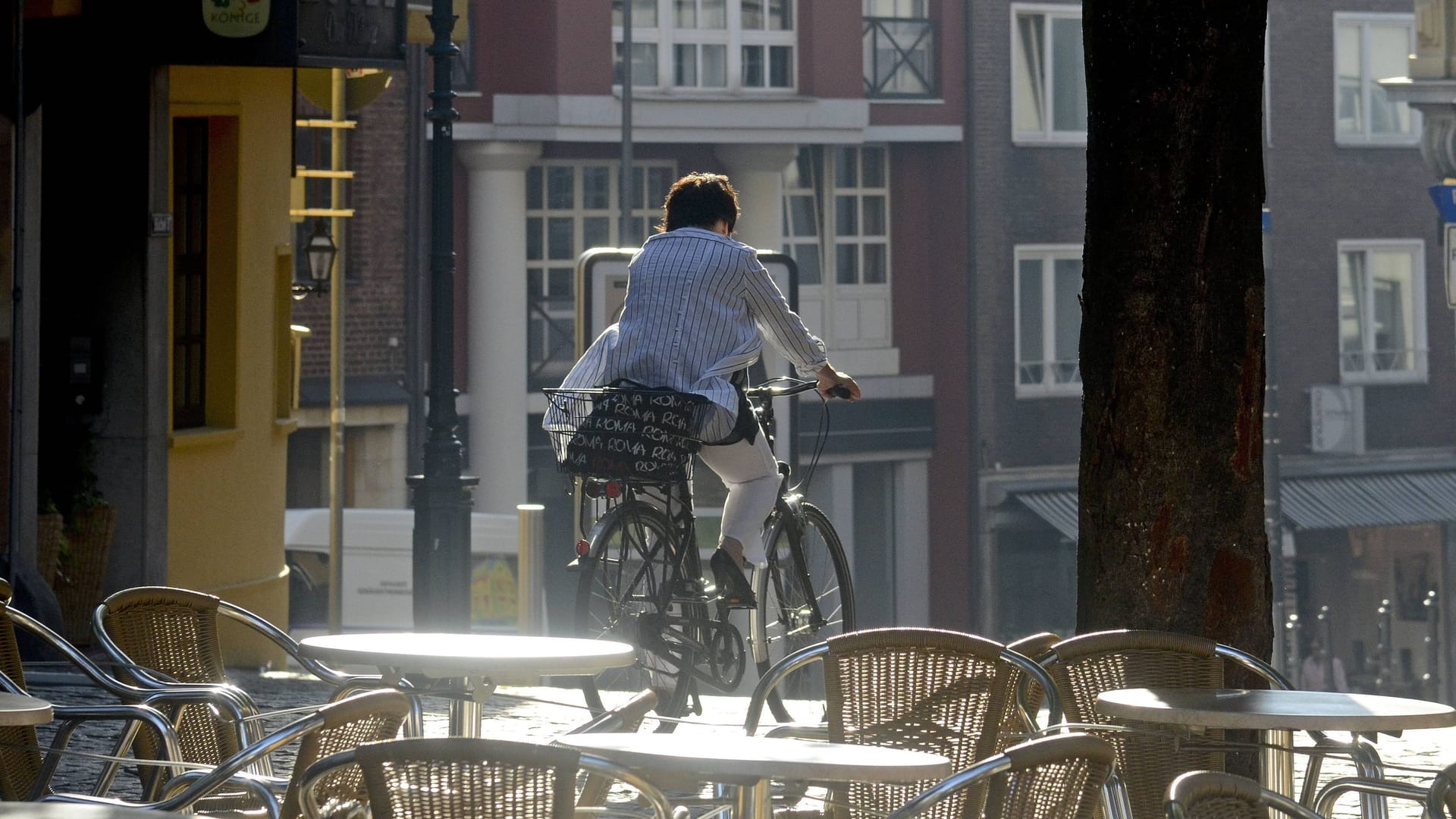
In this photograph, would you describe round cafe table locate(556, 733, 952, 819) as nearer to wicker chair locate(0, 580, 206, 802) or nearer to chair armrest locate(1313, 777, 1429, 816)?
chair armrest locate(1313, 777, 1429, 816)

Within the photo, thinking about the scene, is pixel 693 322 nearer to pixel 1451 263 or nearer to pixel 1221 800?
pixel 1221 800

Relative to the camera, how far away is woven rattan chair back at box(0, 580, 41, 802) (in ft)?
17.3

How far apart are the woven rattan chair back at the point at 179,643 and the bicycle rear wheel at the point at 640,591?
219 cm

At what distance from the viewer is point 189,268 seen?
1488 centimetres

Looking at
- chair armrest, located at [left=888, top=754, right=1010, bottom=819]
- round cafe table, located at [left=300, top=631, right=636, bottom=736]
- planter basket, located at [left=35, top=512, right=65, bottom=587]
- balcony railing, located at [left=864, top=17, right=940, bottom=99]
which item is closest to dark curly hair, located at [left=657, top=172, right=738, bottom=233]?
round cafe table, located at [left=300, top=631, right=636, bottom=736]

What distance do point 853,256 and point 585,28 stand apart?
6.19m

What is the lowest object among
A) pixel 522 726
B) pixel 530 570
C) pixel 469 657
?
pixel 522 726

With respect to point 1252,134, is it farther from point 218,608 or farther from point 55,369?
point 55,369

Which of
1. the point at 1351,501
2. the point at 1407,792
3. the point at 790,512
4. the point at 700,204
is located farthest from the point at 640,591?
the point at 1351,501

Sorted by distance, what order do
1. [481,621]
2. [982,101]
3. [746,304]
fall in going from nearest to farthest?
[746,304] → [481,621] → [982,101]

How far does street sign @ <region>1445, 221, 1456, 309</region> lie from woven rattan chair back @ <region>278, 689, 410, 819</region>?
34.7ft

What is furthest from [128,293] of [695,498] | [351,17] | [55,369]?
[695,498]

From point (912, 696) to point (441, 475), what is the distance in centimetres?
940

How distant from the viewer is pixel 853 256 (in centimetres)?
3800
